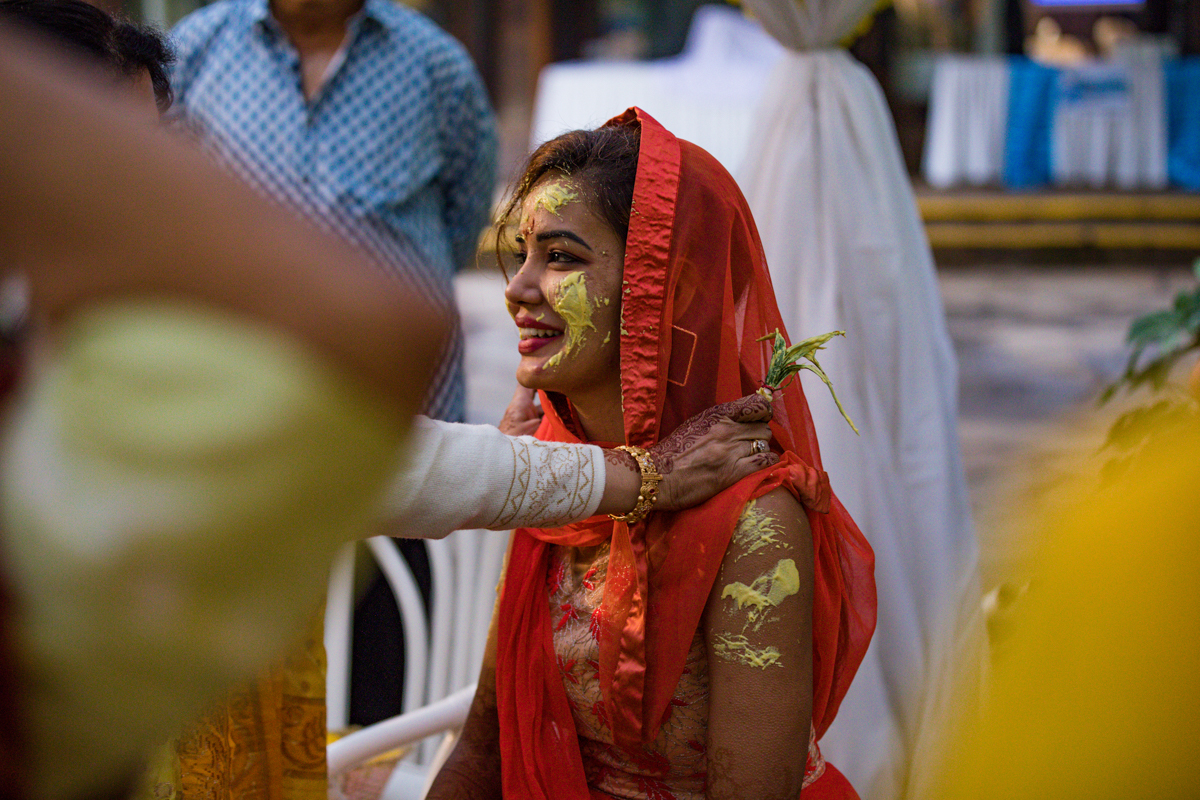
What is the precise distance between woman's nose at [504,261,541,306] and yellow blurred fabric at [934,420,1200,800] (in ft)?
3.57

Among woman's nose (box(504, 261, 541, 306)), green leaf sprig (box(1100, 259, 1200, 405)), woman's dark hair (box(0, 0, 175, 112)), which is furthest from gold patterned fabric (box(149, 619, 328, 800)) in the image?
green leaf sprig (box(1100, 259, 1200, 405))

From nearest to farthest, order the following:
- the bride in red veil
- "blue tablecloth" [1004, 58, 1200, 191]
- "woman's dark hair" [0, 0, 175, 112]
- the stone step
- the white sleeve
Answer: the white sleeve → "woman's dark hair" [0, 0, 175, 112] → the bride in red veil → the stone step → "blue tablecloth" [1004, 58, 1200, 191]

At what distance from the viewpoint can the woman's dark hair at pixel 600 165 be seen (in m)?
1.65

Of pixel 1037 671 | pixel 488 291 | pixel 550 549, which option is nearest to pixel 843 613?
pixel 550 549

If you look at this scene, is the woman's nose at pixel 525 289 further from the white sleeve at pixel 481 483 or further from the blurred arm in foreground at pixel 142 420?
the blurred arm in foreground at pixel 142 420

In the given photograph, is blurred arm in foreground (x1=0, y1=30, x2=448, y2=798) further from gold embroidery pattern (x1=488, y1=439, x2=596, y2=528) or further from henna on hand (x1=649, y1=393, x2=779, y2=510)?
henna on hand (x1=649, y1=393, x2=779, y2=510)

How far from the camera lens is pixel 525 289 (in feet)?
5.46

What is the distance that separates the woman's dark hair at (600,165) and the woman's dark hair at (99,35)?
0.64 meters

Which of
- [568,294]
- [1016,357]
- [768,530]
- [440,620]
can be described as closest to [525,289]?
[568,294]

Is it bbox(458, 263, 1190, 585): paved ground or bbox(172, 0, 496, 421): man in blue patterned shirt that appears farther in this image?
bbox(458, 263, 1190, 585): paved ground

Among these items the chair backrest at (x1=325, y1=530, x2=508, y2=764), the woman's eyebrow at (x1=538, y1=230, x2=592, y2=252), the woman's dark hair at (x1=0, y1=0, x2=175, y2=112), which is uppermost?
the woman's dark hair at (x1=0, y1=0, x2=175, y2=112)

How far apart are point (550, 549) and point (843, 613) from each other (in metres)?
0.49

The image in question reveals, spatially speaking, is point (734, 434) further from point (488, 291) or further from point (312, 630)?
point (488, 291)

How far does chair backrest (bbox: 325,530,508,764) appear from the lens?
7.91 ft
